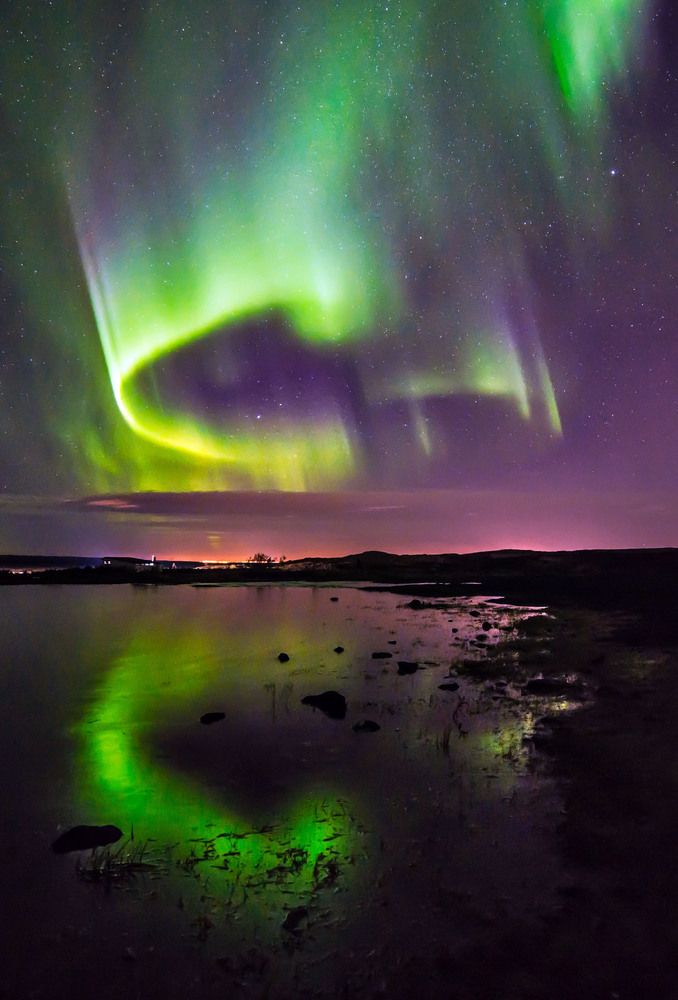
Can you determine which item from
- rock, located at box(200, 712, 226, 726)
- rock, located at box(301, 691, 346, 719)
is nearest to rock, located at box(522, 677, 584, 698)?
rock, located at box(301, 691, 346, 719)

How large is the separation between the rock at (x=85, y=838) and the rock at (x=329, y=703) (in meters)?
6.30

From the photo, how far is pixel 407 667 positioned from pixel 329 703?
5.18m

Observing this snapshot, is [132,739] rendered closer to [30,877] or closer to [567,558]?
[30,877]

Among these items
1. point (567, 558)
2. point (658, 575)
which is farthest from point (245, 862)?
point (567, 558)

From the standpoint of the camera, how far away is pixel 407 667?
19438 mm

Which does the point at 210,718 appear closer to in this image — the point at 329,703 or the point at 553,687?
the point at 329,703

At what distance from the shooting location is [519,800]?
8836 millimetres

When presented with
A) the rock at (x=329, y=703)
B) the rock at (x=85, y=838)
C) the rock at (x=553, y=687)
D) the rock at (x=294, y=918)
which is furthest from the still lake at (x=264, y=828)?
the rock at (x=553, y=687)

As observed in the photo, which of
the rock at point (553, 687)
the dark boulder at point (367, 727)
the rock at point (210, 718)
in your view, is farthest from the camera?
the rock at point (553, 687)

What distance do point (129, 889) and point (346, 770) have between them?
429 centimetres

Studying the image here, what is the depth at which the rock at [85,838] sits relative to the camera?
8094mm

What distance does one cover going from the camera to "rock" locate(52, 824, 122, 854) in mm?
8094

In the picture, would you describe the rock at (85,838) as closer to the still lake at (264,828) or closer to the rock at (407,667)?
the still lake at (264,828)

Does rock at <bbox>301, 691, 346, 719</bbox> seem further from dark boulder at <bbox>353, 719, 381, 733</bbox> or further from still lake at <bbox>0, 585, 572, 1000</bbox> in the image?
dark boulder at <bbox>353, 719, 381, 733</bbox>
